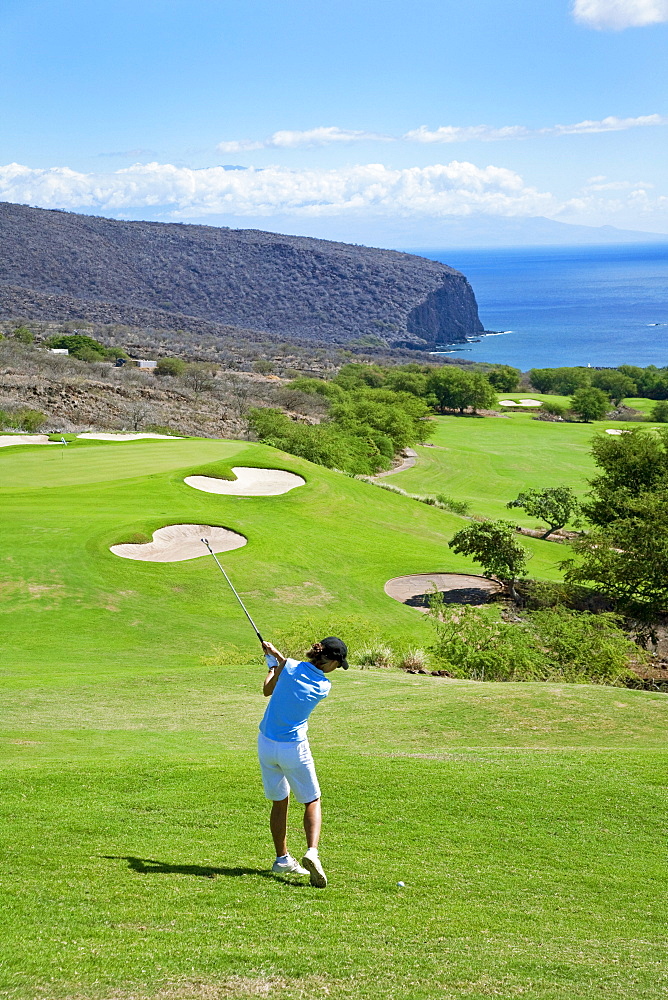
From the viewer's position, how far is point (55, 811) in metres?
8.47

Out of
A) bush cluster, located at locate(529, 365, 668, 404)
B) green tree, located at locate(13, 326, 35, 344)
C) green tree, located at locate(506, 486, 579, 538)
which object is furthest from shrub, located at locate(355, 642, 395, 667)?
bush cluster, located at locate(529, 365, 668, 404)

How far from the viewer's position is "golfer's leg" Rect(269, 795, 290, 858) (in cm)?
724

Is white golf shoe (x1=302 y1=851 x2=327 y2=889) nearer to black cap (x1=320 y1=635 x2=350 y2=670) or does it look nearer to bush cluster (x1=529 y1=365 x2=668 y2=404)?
black cap (x1=320 y1=635 x2=350 y2=670)

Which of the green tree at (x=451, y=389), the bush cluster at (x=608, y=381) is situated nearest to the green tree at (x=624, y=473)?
the green tree at (x=451, y=389)

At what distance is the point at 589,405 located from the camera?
10412 cm

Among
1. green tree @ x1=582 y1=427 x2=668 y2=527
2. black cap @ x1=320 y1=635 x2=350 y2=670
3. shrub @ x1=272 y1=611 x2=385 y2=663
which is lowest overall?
shrub @ x1=272 y1=611 x2=385 y2=663

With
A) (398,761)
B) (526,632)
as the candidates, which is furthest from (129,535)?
(398,761)

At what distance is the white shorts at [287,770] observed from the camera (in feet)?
23.7

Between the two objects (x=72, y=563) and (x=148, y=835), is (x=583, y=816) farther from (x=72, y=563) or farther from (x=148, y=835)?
(x=72, y=563)

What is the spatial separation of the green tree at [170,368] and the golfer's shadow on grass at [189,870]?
89035 mm

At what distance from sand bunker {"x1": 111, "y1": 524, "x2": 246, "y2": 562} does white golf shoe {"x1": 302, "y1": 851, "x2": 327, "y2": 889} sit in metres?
21.1

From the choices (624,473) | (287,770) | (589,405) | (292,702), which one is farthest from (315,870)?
(589,405)

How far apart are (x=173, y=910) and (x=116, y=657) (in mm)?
14300

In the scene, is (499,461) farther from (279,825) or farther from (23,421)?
(279,825)
